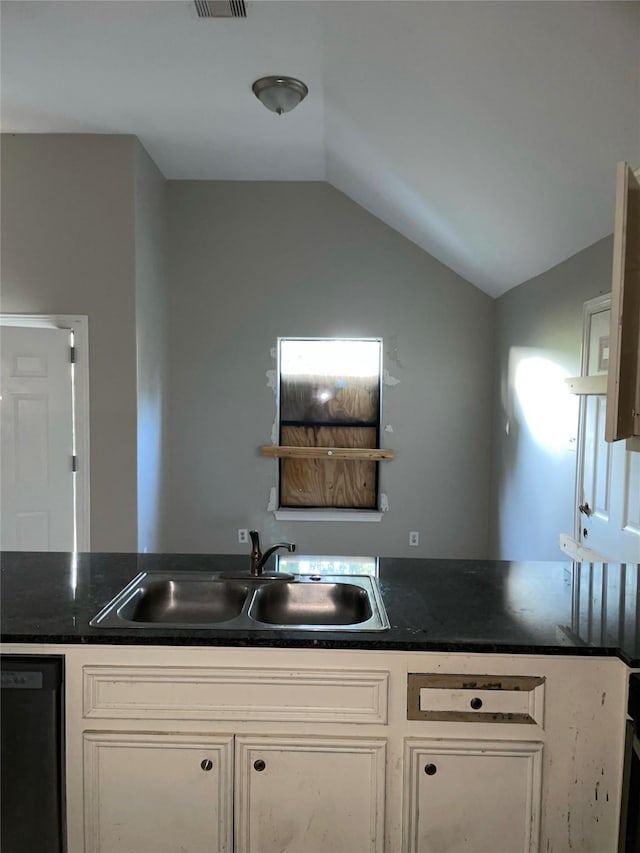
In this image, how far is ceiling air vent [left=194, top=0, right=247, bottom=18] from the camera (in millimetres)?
1980

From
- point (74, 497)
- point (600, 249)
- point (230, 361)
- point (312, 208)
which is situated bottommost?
point (74, 497)

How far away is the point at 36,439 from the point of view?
3.23 meters

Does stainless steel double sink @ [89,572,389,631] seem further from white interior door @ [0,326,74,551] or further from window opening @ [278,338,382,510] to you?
window opening @ [278,338,382,510]

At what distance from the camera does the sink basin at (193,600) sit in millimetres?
1748

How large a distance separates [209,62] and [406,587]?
2364 mm

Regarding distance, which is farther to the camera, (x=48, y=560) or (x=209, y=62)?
(x=209, y=62)

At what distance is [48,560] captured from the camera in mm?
1937

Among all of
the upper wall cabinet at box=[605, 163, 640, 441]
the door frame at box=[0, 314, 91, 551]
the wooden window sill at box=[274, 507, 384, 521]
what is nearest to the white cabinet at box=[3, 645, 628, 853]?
the upper wall cabinet at box=[605, 163, 640, 441]

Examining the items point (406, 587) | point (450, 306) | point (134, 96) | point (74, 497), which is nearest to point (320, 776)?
point (406, 587)

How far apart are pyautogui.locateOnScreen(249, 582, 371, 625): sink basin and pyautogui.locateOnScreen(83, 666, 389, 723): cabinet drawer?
36 cm

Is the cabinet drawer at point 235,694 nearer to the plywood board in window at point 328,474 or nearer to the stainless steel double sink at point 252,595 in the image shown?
the stainless steel double sink at point 252,595

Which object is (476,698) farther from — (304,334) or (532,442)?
(304,334)

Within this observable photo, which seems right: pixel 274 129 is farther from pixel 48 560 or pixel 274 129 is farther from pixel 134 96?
pixel 48 560

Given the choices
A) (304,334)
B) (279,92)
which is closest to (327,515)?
(304,334)
